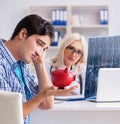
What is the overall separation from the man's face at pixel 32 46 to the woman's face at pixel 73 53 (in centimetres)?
143

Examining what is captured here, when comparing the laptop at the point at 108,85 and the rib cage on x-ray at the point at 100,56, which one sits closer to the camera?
the laptop at the point at 108,85

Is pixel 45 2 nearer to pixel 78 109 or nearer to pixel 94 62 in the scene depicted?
pixel 94 62

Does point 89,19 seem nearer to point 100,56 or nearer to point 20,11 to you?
point 20,11

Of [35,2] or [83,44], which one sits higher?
[35,2]

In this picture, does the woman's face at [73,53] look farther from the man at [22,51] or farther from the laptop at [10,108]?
the laptop at [10,108]

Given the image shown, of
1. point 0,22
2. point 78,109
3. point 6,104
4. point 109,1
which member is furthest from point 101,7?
point 6,104

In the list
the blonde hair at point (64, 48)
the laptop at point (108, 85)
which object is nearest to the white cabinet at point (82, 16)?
the blonde hair at point (64, 48)

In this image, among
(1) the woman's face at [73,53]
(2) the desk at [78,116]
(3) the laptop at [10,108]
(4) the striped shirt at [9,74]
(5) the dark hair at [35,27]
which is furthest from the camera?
(1) the woman's face at [73,53]

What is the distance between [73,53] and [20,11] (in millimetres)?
2776

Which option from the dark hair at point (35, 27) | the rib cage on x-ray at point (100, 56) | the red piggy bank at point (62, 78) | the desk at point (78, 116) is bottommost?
the desk at point (78, 116)

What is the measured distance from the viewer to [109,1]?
5.61 m

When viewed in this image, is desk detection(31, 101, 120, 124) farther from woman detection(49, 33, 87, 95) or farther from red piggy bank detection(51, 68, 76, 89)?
woman detection(49, 33, 87, 95)

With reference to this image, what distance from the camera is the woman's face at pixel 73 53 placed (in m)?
3.11

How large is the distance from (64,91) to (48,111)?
491mm
